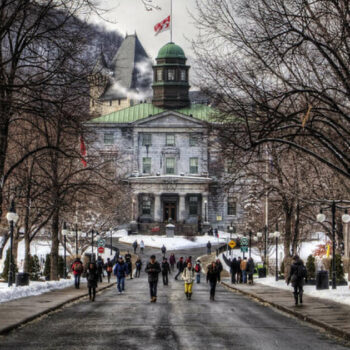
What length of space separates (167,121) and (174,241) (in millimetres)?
25517

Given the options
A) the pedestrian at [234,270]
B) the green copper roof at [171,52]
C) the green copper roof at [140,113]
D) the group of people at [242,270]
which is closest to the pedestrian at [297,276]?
the group of people at [242,270]

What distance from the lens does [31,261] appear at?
44.6 meters

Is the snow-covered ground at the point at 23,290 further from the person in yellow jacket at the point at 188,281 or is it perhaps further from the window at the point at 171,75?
the window at the point at 171,75

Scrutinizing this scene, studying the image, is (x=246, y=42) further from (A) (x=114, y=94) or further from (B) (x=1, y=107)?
(A) (x=114, y=94)

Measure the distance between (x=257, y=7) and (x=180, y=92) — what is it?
90.0 metres

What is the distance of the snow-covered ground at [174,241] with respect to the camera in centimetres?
8872

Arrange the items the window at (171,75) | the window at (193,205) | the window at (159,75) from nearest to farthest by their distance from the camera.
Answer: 1. the window at (193,205)
2. the window at (171,75)
3. the window at (159,75)

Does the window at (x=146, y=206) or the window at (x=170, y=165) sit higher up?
the window at (x=170, y=165)

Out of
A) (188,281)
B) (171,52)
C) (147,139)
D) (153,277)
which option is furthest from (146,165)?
(153,277)

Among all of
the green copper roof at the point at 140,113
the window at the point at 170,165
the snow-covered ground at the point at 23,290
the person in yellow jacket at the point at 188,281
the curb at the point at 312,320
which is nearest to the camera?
the curb at the point at 312,320

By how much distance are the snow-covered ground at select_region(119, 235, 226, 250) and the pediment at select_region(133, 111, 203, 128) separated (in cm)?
2005

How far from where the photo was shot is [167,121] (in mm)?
110875

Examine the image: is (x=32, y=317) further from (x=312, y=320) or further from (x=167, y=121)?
(x=167, y=121)

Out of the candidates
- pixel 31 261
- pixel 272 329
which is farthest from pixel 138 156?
pixel 272 329
